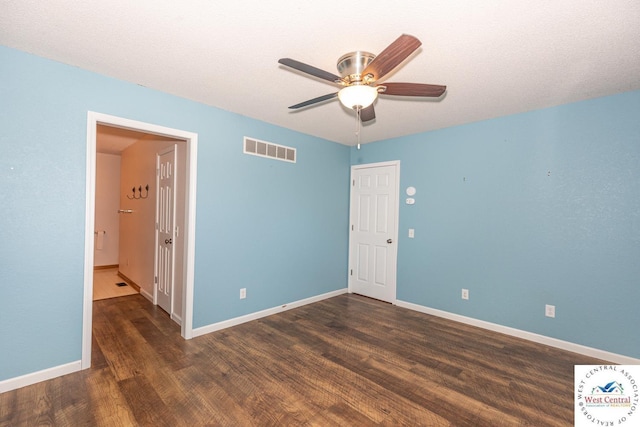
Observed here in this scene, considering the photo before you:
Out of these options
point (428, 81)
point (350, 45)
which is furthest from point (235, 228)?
point (428, 81)

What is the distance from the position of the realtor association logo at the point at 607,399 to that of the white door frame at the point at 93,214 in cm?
333

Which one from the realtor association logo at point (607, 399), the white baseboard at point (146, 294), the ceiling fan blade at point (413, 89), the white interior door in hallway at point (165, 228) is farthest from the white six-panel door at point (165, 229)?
the realtor association logo at point (607, 399)

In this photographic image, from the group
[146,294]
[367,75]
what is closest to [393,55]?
[367,75]

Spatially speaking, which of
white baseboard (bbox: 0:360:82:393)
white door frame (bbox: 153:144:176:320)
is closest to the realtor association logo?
white baseboard (bbox: 0:360:82:393)

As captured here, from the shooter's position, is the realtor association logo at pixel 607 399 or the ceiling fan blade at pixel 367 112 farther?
the ceiling fan blade at pixel 367 112

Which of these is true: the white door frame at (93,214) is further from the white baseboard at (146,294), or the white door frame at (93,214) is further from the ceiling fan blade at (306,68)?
the ceiling fan blade at (306,68)

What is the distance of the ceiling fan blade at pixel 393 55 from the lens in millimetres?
1424

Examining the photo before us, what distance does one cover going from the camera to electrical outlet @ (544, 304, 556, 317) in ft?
9.79

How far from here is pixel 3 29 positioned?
6.04 ft

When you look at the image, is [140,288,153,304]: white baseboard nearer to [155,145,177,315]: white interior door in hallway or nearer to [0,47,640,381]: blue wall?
[155,145,177,315]: white interior door in hallway

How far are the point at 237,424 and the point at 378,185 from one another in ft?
11.7

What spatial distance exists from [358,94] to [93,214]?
7.90 feet

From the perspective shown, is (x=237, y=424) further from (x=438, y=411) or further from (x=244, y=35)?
(x=244, y=35)

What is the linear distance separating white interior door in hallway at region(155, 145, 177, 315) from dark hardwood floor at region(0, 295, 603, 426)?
0.42 m
